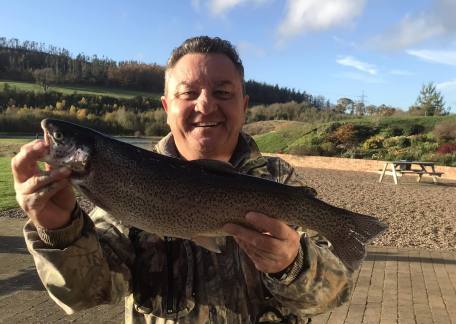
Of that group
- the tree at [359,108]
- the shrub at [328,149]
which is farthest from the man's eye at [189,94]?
the tree at [359,108]

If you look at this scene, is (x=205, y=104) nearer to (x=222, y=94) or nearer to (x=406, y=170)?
(x=222, y=94)

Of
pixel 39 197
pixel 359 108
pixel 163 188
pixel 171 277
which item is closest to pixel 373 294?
pixel 171 277

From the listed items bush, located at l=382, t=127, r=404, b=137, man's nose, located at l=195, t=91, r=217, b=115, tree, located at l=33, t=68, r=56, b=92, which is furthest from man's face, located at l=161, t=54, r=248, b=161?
tree, located at l=33, t=68, r=56, b=92

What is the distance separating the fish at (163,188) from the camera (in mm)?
2609

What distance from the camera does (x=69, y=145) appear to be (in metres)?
2.60

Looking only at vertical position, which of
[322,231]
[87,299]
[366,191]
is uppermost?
[322,231]

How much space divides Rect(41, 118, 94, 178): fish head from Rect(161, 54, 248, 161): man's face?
1.88 feet

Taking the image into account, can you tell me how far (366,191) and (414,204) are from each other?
3934 millimetres

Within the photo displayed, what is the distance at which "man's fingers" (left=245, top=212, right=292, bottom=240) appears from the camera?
8.41ft

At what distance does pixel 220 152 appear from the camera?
3004 millimetres

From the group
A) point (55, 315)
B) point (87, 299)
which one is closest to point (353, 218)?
point (87, 299)

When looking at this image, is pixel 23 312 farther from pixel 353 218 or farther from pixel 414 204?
pixel 414 204

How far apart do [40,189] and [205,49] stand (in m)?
1.29

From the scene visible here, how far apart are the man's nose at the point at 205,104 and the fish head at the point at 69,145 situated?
642 mm
